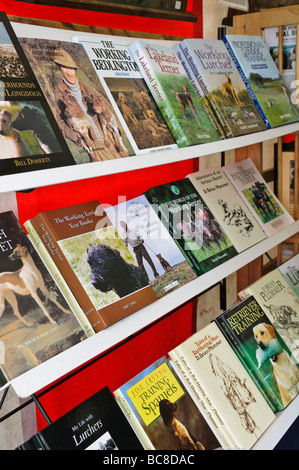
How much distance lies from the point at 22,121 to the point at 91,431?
0.80m

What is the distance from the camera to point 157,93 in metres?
1.62

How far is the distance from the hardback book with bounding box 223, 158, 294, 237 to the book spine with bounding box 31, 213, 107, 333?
105 cm

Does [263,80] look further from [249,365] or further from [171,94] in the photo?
[249,365]

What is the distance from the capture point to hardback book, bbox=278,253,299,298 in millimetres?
2193

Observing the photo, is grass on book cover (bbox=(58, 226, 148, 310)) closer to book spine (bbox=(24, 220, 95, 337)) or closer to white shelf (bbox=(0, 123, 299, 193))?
book spine (bbox=(24, 220, 95, 337))

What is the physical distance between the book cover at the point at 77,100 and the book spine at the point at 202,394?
64cm

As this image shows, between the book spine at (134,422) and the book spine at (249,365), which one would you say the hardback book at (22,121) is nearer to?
the book spine at (134,422)

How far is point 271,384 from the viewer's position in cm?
177

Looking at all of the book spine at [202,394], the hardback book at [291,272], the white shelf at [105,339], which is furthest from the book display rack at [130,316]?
the hardback book at [291,272]

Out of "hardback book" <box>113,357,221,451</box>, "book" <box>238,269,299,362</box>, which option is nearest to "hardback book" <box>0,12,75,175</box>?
"hardback book" <box>113,357,221,451</box>

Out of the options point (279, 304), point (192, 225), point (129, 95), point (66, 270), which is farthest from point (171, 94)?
point (279, 304)

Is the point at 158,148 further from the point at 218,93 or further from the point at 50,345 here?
the point at 50,345

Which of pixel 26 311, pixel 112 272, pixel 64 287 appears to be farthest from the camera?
pixel 112 272
